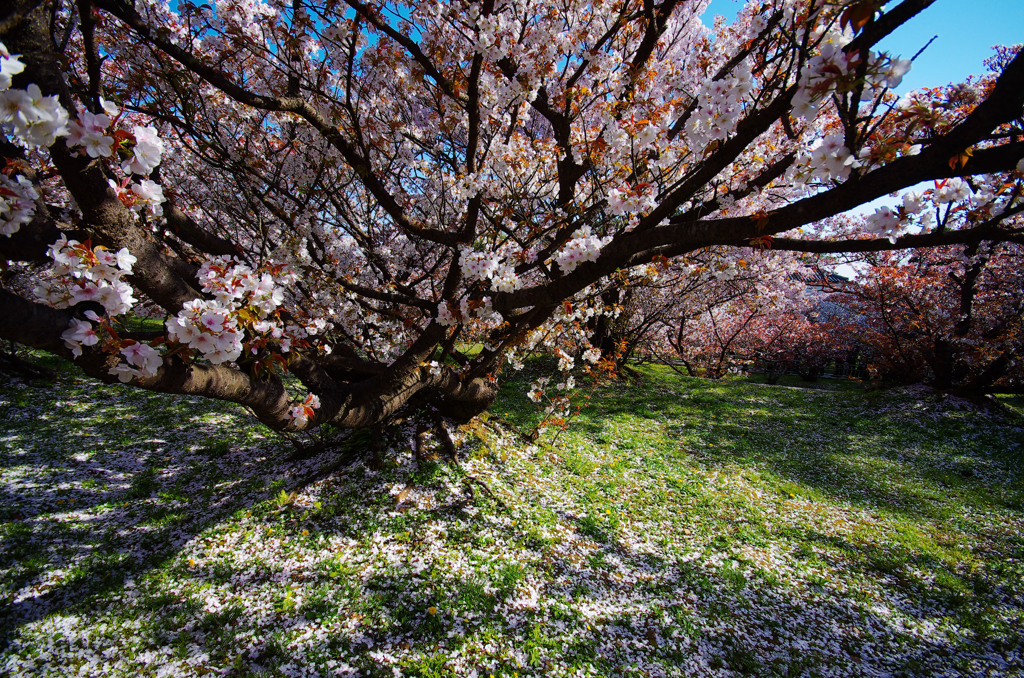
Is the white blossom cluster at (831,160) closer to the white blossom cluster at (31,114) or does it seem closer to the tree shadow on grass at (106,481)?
the white blossom cluster at (31,114)

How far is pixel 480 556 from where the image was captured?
510cm

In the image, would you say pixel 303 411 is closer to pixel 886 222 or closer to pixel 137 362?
pixel 137 362

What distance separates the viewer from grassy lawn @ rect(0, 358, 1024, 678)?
152 inches

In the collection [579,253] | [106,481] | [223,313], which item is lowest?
[106,481]

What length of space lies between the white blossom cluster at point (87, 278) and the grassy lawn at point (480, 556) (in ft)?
10.1

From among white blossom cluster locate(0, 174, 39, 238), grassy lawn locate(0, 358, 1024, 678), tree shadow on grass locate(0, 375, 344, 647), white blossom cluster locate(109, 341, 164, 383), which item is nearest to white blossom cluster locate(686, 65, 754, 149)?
white blossom cluster locate(109, 341, 164, 383)

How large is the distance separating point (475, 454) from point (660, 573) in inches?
134

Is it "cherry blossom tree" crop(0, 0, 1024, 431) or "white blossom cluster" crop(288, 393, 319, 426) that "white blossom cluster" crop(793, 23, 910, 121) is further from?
"white blossom cluster" crop(288, 393, 319, 426)

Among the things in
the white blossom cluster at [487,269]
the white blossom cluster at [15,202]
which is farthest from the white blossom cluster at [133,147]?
the white blossom cluster at [487,269]

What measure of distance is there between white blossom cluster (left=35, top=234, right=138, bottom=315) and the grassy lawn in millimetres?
3091

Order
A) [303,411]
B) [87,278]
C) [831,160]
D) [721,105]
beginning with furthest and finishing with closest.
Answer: [303,411], [721,105], [831,160], [87,278]

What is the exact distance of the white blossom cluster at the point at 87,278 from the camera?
2.39 m

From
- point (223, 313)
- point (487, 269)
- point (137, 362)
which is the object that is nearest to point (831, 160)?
point (487, 269)

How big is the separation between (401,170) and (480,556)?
749 cm
